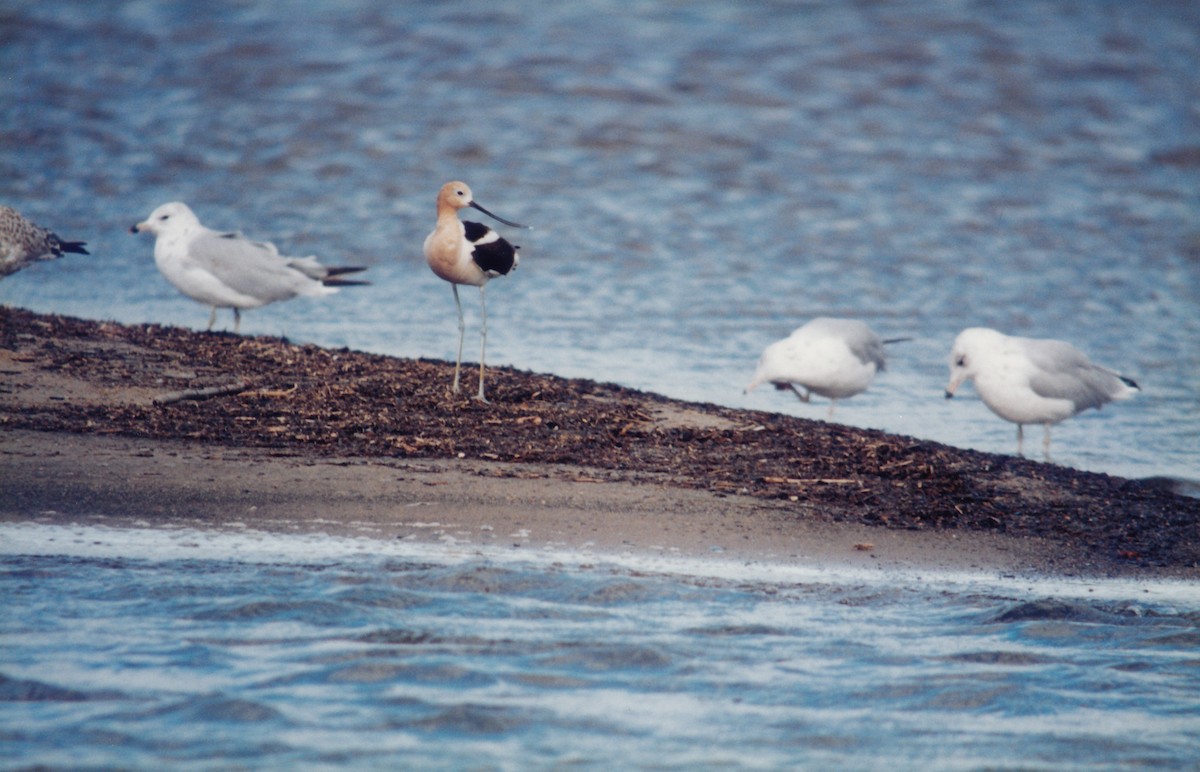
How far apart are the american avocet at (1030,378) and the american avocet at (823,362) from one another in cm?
59

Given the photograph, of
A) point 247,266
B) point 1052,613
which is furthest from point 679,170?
point 1052,613

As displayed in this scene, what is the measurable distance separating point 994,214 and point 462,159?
221 inches

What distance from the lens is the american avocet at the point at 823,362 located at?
28.8ft

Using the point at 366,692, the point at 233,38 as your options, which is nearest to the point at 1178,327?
the point at 366,692

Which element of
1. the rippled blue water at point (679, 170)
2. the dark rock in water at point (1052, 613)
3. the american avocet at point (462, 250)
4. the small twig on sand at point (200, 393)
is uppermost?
the rippled blue water at point (679, 170)

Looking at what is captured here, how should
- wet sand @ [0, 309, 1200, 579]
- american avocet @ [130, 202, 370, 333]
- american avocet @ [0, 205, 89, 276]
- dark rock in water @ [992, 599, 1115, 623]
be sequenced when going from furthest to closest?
american avocet @ [130, 202, 370, 333] < american avocet @ [0, 205, 89, 276] < wet sand @ [0, 309, 1200, 579] < dark rock in water @ [992, 599, 1115, 623]

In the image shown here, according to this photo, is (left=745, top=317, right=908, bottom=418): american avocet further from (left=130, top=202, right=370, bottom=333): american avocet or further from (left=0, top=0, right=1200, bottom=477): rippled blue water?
(left=130, top=202, right=370, bottom=333): american avocet

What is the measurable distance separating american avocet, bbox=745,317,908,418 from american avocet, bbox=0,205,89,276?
478cm

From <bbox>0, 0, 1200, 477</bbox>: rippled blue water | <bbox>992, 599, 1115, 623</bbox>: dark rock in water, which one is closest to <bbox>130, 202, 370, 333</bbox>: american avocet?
<bbox>0, 0, 1200, 477</bbox>: rippled blue water

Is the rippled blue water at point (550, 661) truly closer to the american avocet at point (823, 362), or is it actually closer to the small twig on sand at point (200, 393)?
the small twig on sand at point (200, 393)

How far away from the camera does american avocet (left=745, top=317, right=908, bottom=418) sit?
8.79 metres

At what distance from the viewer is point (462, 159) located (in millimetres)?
15039

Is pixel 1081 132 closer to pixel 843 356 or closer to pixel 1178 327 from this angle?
pixel 1178 327

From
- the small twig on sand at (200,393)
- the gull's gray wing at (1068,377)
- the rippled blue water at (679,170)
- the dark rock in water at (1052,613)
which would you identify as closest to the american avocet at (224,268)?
the rippled blue water at (679,170)
